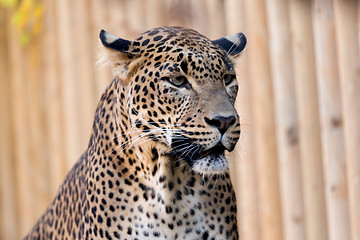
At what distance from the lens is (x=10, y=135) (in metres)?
10.4

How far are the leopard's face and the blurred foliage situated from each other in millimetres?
6101

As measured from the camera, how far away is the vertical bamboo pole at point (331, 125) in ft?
17.1

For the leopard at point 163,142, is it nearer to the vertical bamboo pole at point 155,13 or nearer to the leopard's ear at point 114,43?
the leopard's ear at point 114,43

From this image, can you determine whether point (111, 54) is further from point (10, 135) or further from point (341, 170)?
point (10, 135)

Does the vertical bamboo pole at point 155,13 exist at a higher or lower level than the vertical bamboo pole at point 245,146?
higher

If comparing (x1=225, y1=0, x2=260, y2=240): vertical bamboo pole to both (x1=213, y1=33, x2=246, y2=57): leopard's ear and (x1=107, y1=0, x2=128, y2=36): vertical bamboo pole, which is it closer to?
(x1=107, y1=0, x2=128, y2=36): vertical bamboo pole

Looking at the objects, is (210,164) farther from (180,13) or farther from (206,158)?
(180,13)

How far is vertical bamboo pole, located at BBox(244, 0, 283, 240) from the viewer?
19.2 feet

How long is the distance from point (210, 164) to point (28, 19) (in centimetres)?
679

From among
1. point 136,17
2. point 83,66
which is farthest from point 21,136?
point 136,17

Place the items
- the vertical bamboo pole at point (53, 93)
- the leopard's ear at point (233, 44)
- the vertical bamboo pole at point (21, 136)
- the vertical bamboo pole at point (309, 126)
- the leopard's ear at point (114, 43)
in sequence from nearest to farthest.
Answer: the leopard's ear at point (114, 43), the leopard's ear at point (233, 44), the vertical bamboo pole at point (309, 126), the vertical bamboo pole at point (53, 93), the vertical bamboo pole at point (21, 136)

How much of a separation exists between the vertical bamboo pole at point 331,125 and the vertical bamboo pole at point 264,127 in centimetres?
63

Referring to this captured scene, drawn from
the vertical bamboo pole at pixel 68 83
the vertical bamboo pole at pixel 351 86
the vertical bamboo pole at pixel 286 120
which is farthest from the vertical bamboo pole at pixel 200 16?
the vertical bamboo pole at pixel 68 83

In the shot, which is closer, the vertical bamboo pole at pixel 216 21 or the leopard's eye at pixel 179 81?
the leopard's eye at pixel 179 81
